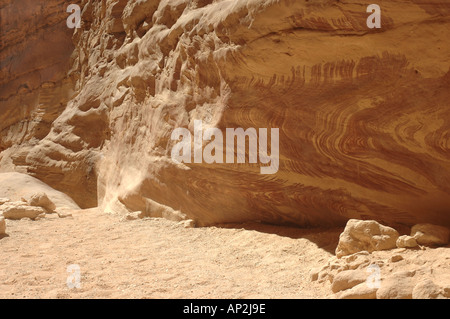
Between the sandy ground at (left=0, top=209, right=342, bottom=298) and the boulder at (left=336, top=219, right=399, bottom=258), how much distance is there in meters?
0.25

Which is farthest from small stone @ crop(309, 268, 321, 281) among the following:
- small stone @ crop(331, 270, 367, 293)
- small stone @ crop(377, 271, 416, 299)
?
small stone @ crop(377, 271, 416, 299)

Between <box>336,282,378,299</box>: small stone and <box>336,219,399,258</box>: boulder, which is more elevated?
<box>336,219,399,258</box>: boulder

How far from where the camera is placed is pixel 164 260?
13.3 ft

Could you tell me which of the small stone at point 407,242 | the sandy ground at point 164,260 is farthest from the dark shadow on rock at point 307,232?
the small stone at point 407,242

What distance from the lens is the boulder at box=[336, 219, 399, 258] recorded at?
346 centimetres

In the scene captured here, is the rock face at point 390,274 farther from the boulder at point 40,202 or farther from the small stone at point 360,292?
the boulder at point 40,202

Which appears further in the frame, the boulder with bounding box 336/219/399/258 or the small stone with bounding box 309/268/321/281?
the boulder with bounding box 336/219/399/258

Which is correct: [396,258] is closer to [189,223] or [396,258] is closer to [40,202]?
[189,223]

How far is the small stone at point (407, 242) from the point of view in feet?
11.1

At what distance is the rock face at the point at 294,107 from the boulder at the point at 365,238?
597mm

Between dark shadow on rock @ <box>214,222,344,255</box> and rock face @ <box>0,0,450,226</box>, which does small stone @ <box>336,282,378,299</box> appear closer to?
dark shadow on rock @ <box>214,222,344,255</box>

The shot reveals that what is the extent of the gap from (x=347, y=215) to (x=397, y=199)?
1.62ft

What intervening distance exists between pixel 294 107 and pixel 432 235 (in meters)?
1.72
